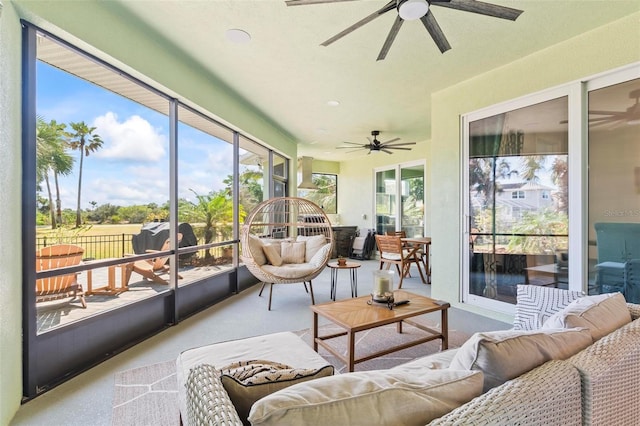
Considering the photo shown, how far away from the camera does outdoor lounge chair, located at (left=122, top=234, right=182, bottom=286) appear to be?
288 cm

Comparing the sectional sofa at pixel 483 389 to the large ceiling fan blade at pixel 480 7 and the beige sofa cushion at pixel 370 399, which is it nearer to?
the beige sofa cushion at pixel 370 399

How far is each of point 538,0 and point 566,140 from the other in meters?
1.32

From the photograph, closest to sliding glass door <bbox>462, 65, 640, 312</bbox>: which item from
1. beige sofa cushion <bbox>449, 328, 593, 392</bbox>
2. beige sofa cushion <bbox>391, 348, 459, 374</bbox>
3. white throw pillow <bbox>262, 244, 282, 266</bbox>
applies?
beige sofa cushion <bbox>391, 348, 459, 374</bbox>

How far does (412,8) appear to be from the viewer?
188cm

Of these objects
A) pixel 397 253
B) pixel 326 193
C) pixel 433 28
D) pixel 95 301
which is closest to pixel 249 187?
pixel 397 253

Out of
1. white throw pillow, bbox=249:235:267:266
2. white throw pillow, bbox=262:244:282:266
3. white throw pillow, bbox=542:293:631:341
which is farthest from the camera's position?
white throw pillow, bbox=262:244:282:266

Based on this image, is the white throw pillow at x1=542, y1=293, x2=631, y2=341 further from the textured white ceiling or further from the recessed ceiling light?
the recessed ceiling light

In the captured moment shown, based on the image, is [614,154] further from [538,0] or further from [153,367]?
[153,367]

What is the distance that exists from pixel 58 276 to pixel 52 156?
0.88 m

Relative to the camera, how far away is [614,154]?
8.75ft

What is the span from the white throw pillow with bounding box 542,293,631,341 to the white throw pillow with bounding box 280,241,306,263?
342 centimetres

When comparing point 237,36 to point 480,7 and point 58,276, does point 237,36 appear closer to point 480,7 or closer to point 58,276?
point 480,7

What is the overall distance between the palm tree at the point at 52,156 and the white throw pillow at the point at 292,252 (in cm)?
265

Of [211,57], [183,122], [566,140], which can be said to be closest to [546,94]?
[566,140]
